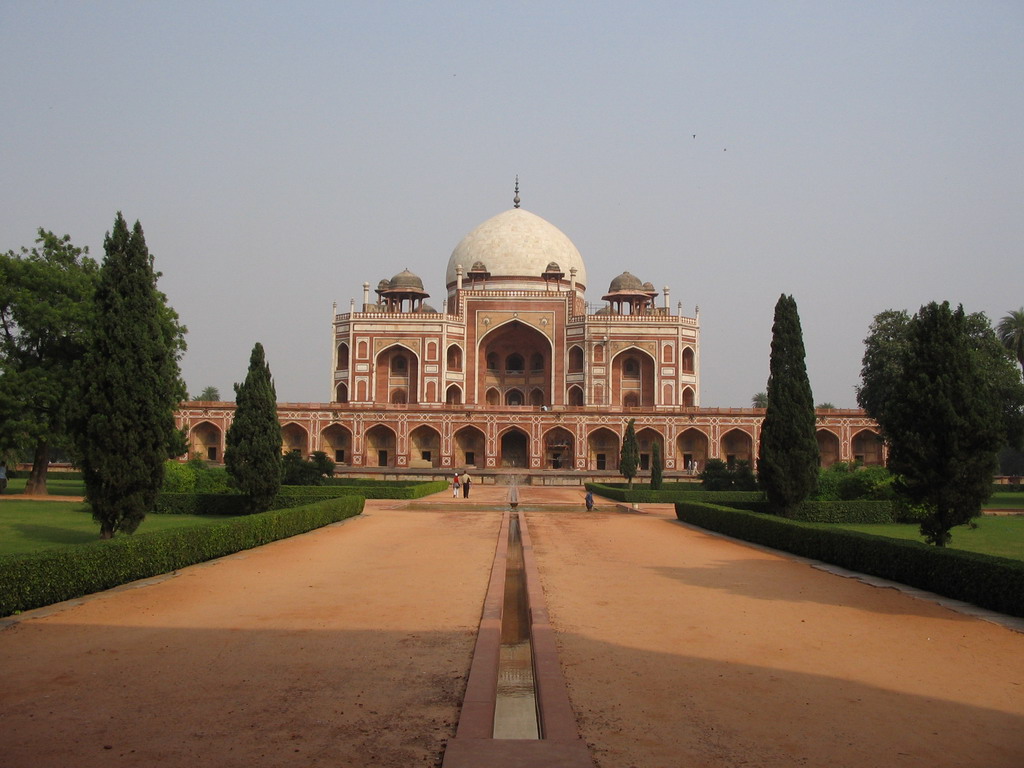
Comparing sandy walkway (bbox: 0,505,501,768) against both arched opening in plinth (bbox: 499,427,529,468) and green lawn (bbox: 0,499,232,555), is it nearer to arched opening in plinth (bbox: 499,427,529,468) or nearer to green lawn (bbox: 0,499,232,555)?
green lawn (bbox: 0,499,232,555)

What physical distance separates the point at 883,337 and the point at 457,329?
74.6 feet

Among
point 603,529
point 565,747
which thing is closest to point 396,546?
point 603,529

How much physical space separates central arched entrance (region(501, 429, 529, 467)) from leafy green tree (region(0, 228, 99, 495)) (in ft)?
82.5

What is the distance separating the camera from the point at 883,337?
3119 cm

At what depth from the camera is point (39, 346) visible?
867 inches

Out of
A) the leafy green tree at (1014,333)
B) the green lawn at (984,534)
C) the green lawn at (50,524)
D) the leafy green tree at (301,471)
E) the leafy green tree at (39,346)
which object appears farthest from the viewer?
the leafy green tree at (1014,333)

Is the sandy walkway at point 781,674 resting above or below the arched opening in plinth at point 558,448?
below

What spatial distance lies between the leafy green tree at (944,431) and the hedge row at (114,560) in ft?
25.9

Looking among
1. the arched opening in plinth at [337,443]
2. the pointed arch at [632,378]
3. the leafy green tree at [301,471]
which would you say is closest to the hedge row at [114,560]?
the leafy green tree at [301,471]

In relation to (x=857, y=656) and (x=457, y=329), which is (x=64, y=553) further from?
(x=457, y=329)

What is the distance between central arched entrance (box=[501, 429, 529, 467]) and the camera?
147 ft

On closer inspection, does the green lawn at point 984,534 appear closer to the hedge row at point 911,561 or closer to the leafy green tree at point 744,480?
the hedge row at point 911,561

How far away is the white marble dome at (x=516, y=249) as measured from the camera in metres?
50.9

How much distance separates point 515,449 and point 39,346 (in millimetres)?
26379
